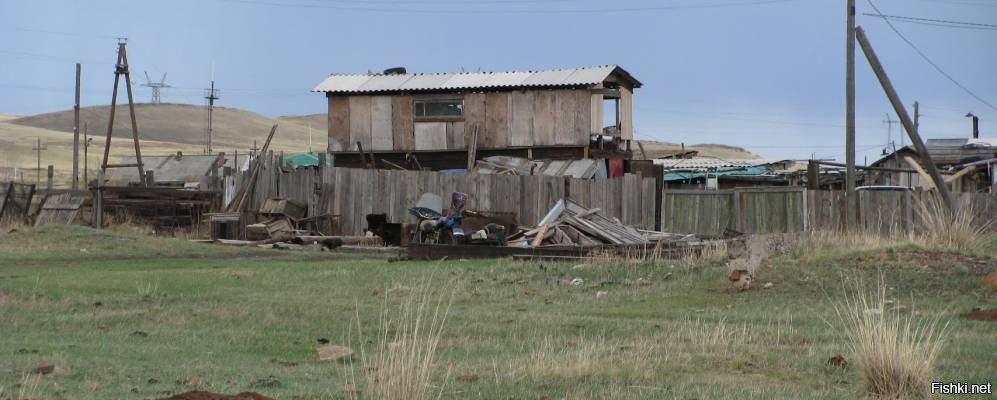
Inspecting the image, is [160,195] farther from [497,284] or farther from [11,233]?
[497,284]

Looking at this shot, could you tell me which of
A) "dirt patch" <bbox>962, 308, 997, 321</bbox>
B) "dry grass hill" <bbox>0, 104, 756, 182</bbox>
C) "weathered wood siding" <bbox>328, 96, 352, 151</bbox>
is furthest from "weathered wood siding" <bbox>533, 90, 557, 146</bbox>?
"dry grass hill" <bbox>0, 104, 756, 182</bbox>

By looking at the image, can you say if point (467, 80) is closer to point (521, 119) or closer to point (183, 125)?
point (521, 119)

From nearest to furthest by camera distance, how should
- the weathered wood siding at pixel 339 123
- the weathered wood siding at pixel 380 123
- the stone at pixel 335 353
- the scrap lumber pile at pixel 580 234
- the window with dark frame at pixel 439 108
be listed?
the stone at pixel 335 353, the scrap lumber pile at pixel 580 234, the window with dark frame at pixel 439 108, the weathered wood siding at pixel 380 123, the weathered wood siding at pixel 339 123

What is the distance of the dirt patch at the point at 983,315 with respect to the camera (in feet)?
44.1

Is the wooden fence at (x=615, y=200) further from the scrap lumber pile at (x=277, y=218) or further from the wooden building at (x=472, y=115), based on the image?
the wooden building at (x=472, y=115)

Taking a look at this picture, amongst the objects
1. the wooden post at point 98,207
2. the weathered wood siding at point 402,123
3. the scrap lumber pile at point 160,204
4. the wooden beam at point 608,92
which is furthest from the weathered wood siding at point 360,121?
the wooden post at point 98,207

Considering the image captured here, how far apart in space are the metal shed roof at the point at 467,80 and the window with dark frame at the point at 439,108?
56 cm

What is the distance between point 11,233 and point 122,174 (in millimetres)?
30369

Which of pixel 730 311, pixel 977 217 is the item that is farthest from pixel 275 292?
pixel 977 217

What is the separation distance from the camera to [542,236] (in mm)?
24594

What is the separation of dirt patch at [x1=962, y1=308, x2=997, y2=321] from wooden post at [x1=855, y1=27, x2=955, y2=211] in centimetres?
1145

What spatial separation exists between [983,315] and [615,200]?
16.6m

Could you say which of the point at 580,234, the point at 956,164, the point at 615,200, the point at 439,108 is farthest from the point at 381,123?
the point at 956,164

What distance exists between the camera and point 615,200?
3000 centimetres
